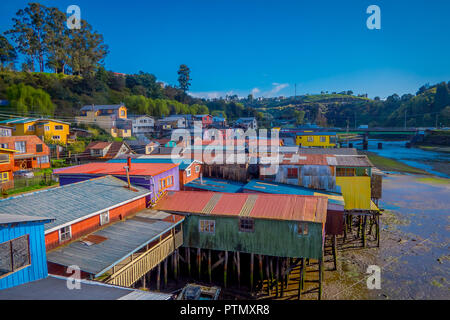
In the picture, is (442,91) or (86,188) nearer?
(86,188)

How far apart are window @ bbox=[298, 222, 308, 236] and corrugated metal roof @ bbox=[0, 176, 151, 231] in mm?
9658

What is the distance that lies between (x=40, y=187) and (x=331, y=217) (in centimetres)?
2892

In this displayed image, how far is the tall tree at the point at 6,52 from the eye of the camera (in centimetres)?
6806

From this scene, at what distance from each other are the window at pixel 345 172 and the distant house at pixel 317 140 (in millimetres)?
34669

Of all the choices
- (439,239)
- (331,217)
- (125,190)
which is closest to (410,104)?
(439,239)

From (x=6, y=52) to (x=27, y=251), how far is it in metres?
81.1

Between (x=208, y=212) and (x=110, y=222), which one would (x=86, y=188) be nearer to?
(x=110, y=222)

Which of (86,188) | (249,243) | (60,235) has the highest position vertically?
(86,188)

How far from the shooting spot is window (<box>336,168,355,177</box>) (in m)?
23.0

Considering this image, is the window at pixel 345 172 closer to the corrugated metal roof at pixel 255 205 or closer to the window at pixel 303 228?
the corrugated metal roof at pixel 255 205

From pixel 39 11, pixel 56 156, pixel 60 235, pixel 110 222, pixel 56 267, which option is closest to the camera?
pixel 56 267

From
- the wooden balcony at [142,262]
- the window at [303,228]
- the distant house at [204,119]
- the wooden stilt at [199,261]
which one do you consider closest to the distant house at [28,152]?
the wooden balcony at [142,262]

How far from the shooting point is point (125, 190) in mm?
17766

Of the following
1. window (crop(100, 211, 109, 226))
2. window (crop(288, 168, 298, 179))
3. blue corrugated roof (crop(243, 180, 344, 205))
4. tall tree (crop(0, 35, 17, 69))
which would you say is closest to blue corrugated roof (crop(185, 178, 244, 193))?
blue corrugated roof (crop(243, 180, 344, 205))
